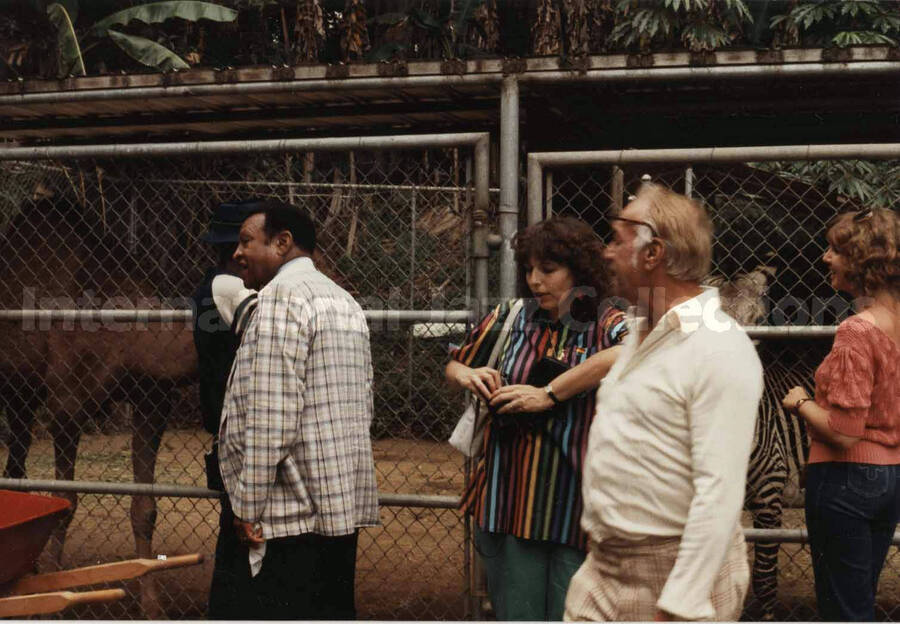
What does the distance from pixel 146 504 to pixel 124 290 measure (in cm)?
139

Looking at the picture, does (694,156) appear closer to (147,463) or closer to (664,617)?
(664,617)

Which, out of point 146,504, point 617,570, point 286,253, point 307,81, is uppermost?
point 307,81

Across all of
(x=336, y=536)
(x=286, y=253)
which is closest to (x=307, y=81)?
(x=286, y=253)

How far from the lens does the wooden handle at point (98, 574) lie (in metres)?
3.15

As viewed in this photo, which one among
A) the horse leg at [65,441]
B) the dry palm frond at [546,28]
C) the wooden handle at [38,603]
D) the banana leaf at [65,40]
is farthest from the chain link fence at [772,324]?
the banana leaf at [65,40]

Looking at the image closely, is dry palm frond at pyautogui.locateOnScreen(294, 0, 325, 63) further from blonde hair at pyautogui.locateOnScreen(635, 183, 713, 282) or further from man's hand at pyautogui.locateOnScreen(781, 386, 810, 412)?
A: blonde hair at pyautogui.locateOnScreen(635, 183, 713, 282)

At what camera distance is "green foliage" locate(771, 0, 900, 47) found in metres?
13.1

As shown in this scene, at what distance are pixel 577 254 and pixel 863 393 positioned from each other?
94 centimetres

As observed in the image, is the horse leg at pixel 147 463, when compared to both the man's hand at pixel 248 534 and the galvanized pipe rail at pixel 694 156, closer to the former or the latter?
the man's hand at pixel 248 534

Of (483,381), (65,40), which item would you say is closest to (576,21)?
(65,40)

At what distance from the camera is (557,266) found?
318 centimetres

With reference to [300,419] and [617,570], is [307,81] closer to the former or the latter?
[300,419]

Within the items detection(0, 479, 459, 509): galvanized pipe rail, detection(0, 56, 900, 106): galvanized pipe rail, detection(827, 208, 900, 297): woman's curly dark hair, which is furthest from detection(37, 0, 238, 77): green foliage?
detection(827, 208, 900, 297): woman's curly dark hair

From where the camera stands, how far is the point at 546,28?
11.6m
